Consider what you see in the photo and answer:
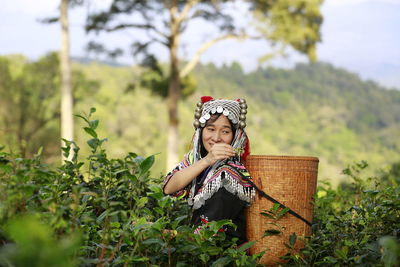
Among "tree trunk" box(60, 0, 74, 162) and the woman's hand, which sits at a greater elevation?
"tree trunk" box(60, 0, 74, 162)

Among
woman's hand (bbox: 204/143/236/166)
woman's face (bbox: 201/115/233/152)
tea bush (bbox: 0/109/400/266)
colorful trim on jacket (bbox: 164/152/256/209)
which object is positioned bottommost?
tea bush (bbox: 0/109/400/266)

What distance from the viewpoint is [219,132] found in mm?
3049

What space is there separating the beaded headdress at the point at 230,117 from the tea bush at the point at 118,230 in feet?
1.66

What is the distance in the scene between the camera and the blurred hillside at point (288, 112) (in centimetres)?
5153

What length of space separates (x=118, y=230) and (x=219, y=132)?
43.1 inches

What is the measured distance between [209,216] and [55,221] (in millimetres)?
1294

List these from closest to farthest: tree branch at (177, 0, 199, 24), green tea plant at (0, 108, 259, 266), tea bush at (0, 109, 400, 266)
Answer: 1. tea bush at (0, 109, 400, 266)
2. green tea plant at (0, 108, 259, 266)
3. tree branch at (177, 0, 199, 24)

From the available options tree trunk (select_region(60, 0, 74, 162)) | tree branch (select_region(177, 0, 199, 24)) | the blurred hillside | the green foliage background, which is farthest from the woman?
the blurred hillside

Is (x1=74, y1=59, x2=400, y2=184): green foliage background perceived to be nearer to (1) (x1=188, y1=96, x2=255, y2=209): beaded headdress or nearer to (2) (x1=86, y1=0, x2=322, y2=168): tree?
(2) (x1=86, y1=0, x2=322, y2=168): tree

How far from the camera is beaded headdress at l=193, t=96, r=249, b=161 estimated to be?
3.02 metres

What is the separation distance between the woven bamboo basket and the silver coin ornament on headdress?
0.42 meters

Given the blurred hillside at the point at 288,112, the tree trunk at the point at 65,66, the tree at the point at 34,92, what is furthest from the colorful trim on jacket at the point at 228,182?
the blurred hillside at the point at 288,112

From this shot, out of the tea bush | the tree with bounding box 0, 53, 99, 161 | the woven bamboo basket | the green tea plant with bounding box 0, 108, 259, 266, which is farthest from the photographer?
the tree with bounding box 0, 53, 99, 161

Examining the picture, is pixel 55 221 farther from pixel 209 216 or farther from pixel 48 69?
pixel 48 69
